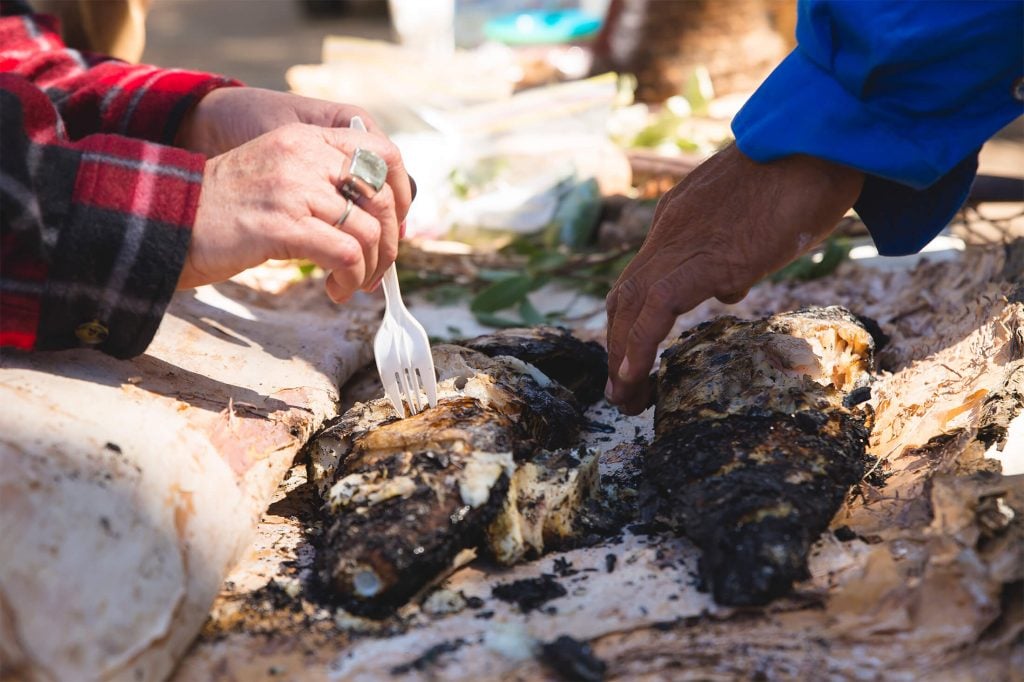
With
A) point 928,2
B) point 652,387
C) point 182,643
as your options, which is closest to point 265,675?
point 182,643

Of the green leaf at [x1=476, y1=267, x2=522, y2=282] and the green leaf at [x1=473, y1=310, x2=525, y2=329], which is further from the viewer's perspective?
the green leaf at [x1=476, y1=267, x2=522, y2=282]

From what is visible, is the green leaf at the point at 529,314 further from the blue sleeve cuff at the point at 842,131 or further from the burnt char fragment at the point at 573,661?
the burnt char fragment at the point at 573,661

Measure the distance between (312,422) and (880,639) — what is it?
3.36ft

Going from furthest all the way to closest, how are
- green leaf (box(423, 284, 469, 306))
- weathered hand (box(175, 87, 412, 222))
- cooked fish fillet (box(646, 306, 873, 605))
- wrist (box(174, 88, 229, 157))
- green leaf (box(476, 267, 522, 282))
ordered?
green leaf (box(476, 267, 522, 282)), green leaf (box(423, 284, 469, 306)), wrist (box(174, 88, 229, 157)), weathered hand (box(175, 87, 412, 222)), cooked fish fillet (box(646, 306, 873, 605))

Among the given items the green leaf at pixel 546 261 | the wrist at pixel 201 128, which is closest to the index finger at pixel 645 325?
the wrist at pixel 201 128

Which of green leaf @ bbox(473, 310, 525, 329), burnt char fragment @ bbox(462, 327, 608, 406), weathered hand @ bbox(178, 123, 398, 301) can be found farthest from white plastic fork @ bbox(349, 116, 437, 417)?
green leaf @ bbox(473, 310, 525, 329)

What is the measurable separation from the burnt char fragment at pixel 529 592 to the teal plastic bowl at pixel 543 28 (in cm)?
610

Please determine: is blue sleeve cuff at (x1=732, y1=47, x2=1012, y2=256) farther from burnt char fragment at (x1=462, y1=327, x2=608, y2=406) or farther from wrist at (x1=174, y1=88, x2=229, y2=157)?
wrist at (x1=174, y1=88, x2=229, y2=157)

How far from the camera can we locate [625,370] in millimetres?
1739

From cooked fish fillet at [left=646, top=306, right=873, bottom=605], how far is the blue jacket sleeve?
1.21ft

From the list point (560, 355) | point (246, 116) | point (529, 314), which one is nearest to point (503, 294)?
point (529, 314)

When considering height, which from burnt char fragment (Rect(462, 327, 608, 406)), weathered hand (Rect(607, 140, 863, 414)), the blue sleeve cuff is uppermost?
the blue sleeve cuff

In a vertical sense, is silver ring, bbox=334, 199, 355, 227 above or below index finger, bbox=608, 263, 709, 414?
above

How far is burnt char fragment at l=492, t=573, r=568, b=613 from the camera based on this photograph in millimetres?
1407
